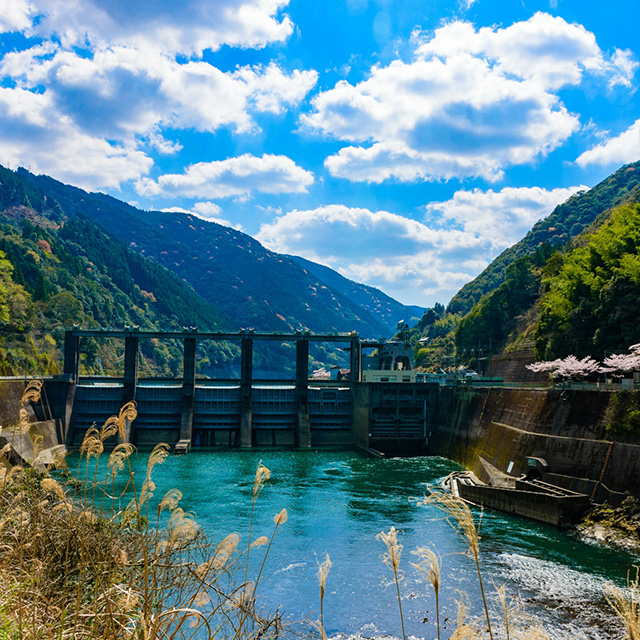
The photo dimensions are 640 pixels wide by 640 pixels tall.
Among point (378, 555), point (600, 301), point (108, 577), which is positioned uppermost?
point (600, 301)

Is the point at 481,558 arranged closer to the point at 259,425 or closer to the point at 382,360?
the point at 259,425

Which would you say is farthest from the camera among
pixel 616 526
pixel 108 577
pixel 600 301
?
pixel 600 301

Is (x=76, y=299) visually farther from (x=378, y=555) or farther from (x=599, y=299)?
(x=378, y=555)

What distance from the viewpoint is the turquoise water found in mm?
19016

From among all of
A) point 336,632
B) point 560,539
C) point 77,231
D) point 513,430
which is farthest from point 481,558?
point 77,231

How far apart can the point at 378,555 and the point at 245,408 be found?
119 feet

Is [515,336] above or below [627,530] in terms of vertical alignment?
above

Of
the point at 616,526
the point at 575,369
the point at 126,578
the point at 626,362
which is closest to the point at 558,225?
the point at 575,369

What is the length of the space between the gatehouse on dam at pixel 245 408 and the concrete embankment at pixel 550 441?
9166mm

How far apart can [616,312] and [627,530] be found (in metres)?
21.5

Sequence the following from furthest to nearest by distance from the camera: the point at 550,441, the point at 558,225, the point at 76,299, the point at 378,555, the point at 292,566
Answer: the point at 558,225 < the point at 76,299 < the point at 550,441 < the point at 378,555 < the point at 292,566

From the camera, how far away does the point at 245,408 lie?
197 ft

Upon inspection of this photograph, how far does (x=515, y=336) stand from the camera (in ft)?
283

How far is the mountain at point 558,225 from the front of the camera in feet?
491
